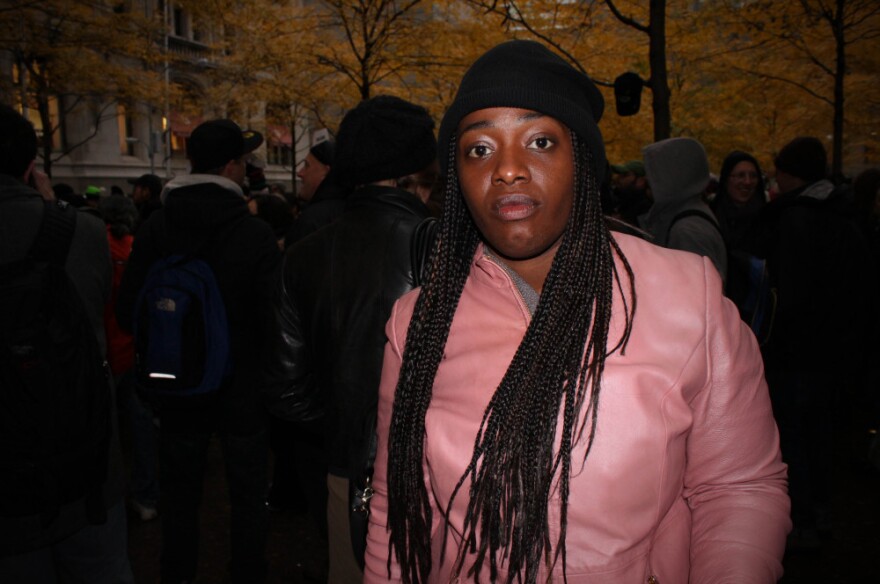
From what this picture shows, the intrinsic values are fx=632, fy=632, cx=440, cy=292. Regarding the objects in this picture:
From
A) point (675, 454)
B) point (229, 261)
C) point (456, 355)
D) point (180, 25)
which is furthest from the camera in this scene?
point (180, 25)

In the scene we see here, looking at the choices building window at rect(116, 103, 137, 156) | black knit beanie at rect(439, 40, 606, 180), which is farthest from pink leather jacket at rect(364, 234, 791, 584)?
building window at rect(116, 103, 137, 156)

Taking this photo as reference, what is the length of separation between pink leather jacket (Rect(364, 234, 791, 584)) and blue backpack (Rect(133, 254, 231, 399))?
1.86m

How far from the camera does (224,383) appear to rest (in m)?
3.04

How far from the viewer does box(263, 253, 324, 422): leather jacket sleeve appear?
2.51 metres

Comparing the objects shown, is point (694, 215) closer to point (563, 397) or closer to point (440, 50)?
point (563, 397)

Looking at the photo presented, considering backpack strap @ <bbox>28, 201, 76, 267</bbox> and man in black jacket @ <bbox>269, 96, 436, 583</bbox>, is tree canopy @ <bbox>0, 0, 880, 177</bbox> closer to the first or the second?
man in black jacket @ <bbox>269, 96, 436, 583</bbox>

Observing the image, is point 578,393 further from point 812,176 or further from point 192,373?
point 812,176

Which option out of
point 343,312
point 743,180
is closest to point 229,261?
point 343,312

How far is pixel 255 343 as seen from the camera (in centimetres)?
Result: 320

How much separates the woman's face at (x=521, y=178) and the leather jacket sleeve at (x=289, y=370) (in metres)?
1.25

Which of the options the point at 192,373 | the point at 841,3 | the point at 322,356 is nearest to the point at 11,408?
the point at 192,373

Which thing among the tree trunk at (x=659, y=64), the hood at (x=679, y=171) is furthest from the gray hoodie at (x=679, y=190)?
the tree trunk at (x=659, y=64)

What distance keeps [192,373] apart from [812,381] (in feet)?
Answer: 11.8

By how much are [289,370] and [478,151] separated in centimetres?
135
